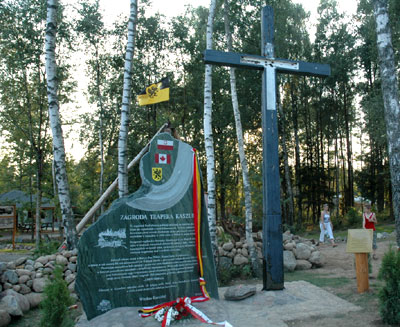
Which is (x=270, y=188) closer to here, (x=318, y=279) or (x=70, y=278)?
(x=318, y=279)

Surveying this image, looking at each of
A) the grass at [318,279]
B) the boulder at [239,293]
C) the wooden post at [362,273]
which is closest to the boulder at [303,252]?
the grass at [318,279]

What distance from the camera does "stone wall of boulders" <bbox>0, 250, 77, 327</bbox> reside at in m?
5.67

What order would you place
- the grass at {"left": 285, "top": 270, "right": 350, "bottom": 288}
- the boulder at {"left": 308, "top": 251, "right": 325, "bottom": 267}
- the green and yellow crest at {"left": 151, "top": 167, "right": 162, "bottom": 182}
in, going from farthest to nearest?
1. the boulder at {"left": 308, "top": 251, "right": 325, "bottom": 267}
2. the grass at {"left": 285, "top": 270, "right": 350, "bottom": 288}
3. the green and yellow crest at {"left": 151, "top": 167, "right": 162, "bottom": 182}

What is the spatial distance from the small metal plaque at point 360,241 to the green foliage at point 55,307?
4.45 metres

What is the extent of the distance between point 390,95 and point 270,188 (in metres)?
3.24

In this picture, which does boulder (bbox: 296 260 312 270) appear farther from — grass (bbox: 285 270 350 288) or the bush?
the bush

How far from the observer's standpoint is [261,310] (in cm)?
491

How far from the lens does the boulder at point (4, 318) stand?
5308mm

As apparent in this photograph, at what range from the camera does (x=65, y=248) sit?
8.39m

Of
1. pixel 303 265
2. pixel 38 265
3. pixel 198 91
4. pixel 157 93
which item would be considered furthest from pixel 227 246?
pixel 198 91

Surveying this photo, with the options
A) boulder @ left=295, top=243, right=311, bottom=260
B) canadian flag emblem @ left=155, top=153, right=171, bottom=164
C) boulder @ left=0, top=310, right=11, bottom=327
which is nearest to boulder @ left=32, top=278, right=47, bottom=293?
boulder @ left=0, top=310, right=11, bottom=327

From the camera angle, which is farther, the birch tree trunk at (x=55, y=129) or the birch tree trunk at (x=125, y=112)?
the birch tree trunk at (x=125, y=112)

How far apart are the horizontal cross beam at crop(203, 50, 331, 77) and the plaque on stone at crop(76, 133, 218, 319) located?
145cm

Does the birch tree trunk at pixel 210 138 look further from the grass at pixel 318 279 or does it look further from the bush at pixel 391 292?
the bush at pixel 391 292
